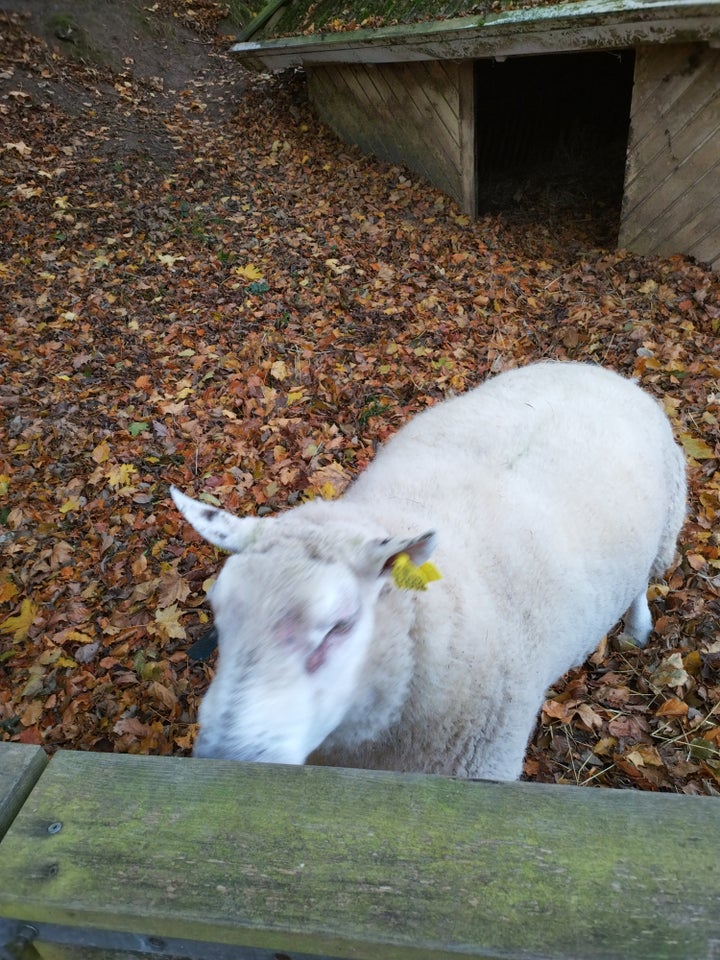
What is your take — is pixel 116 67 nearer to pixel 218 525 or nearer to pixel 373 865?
pixel 218 525

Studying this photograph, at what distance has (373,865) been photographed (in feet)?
3.21

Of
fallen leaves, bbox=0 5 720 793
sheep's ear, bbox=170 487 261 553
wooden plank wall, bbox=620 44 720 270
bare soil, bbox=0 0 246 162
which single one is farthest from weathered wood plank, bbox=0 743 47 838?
bare soil, bbox=0 0 246 162

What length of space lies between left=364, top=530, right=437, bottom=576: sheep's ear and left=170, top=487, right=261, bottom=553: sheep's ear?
15.5 inches

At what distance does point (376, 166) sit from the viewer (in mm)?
7820

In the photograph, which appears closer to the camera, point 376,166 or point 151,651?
point 151,651

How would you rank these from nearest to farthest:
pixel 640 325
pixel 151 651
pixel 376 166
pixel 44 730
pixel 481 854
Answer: pixel 481 854, pixel 44 730, pixel 151 651, pixel 640 325, pixel 376 166

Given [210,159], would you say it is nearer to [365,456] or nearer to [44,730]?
[365,456]

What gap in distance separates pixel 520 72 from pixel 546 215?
2.51 m

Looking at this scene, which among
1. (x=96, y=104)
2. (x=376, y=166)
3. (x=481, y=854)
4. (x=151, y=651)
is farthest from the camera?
(x=96, y=104)

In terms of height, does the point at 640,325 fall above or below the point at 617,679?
above

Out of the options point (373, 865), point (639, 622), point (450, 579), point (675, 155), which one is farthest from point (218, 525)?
point (675, 155)

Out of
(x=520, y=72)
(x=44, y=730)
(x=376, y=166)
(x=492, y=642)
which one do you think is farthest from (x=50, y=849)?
(x=520, y=72)

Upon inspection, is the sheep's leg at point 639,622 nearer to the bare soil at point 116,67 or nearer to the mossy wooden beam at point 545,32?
the mossy wooden beam at point 545,32

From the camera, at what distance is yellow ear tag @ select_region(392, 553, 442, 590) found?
177 centimetres
